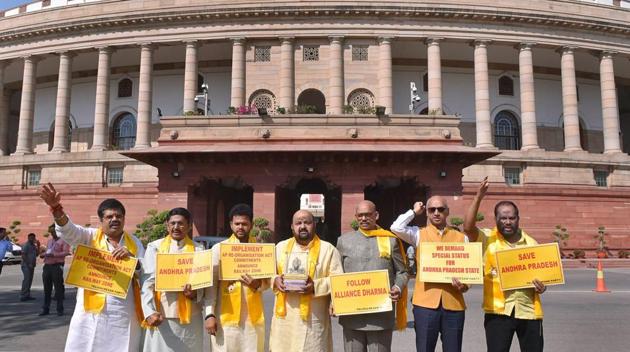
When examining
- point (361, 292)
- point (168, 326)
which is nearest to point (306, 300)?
point (361, 292)

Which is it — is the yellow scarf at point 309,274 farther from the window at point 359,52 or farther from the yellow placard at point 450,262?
the window at point 359,52

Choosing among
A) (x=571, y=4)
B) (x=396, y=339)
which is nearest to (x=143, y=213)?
(x=396, y=339)

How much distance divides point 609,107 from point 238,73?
29.6m

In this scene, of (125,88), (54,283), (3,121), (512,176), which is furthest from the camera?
(3,121)

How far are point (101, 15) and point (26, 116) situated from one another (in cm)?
1065

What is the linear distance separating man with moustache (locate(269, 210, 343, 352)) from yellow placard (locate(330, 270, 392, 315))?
0.11m

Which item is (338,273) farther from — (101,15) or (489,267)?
(101,15)

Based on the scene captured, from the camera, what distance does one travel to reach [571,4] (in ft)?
133

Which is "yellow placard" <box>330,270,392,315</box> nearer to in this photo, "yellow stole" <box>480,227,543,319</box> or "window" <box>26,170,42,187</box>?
"yellow stole" <box>480,227,543,319</box>

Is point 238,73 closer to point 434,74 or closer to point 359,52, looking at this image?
point 359,52

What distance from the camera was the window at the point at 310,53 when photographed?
39.5 meters

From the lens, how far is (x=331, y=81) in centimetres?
3809

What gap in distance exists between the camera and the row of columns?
38188mm

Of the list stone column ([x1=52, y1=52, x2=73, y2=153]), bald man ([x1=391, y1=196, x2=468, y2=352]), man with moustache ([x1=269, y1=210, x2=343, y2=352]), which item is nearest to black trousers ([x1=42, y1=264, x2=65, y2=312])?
man with moustache ([x1=269, y1=210, x2=343, y2=352])
